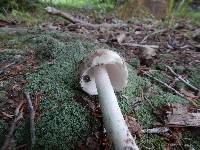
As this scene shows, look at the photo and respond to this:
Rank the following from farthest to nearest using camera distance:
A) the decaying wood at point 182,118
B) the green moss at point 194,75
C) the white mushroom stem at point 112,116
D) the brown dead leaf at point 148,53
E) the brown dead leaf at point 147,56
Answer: the brown dead leaf at point 148,53, the brown dead leaf at point 147,56, the green moss at point 194,75, the decaying wood at point 182,118, the white mushroom stem at point 112,116

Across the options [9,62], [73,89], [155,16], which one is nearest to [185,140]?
[73,89]

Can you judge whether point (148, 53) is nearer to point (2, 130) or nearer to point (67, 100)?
point (67, 100)

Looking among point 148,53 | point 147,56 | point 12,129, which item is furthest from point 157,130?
point 148,53

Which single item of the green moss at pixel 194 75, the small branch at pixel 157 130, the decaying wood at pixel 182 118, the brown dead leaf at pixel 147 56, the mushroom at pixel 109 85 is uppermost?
the mushroom at pixel 109 85

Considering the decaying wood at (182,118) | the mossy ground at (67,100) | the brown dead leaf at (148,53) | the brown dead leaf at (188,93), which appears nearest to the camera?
the mossy ground at (67,100)

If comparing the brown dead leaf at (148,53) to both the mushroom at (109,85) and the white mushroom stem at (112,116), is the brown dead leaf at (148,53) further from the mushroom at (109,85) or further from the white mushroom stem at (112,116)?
the white mushroom stem at (112,116)

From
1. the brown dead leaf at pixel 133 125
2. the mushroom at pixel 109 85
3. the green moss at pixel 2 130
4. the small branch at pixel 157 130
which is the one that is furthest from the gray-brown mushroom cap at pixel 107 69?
the green moss at pixel 2 130

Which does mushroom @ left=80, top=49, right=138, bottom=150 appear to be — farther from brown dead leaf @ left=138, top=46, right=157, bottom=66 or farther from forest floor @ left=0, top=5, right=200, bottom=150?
brown dead leaf @ left=138, top=46, right=157, bottom=66

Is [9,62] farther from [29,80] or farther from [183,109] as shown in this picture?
[183,109]
